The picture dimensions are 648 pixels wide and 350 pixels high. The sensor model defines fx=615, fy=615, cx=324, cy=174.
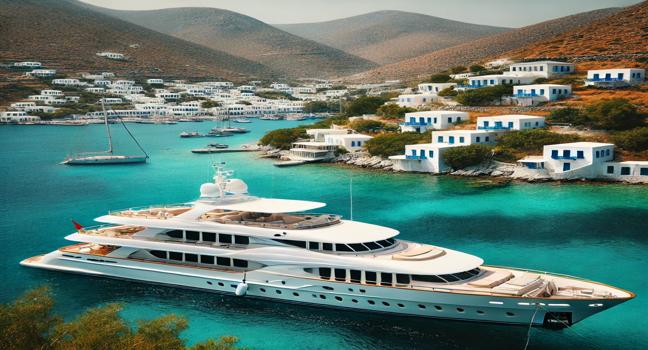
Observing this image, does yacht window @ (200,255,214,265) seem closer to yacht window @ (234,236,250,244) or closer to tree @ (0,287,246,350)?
yacht window @ (234,236,250,244)

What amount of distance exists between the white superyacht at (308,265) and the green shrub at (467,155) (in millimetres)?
34713

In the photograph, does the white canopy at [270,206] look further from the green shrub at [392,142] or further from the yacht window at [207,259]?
the green shrub at [392,142]

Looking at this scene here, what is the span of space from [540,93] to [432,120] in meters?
16.0

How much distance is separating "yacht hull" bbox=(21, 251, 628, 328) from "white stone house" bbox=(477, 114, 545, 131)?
1910 inches

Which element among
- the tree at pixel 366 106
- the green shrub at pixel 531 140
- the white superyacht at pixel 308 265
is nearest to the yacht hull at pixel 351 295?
the white superyacht at pixel 308 265

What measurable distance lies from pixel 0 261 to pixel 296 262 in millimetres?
17368

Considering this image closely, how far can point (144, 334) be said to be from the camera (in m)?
16.1

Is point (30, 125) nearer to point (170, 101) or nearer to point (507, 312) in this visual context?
point (170, 101)

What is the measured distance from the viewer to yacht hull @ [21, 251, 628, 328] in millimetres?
22266

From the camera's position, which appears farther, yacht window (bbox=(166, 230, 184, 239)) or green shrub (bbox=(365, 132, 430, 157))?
green shrub (bbox=(365, 132, 430, 157))

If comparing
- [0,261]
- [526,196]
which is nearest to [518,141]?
[526,196]

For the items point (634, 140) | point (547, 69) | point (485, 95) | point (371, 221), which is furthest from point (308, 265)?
point (547, 69)

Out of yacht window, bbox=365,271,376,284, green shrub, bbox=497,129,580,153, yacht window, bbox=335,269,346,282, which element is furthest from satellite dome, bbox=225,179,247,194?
green shrub, bbox=497,129,580,153

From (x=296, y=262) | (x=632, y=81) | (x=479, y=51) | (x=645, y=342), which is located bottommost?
(x=645, y=342)
